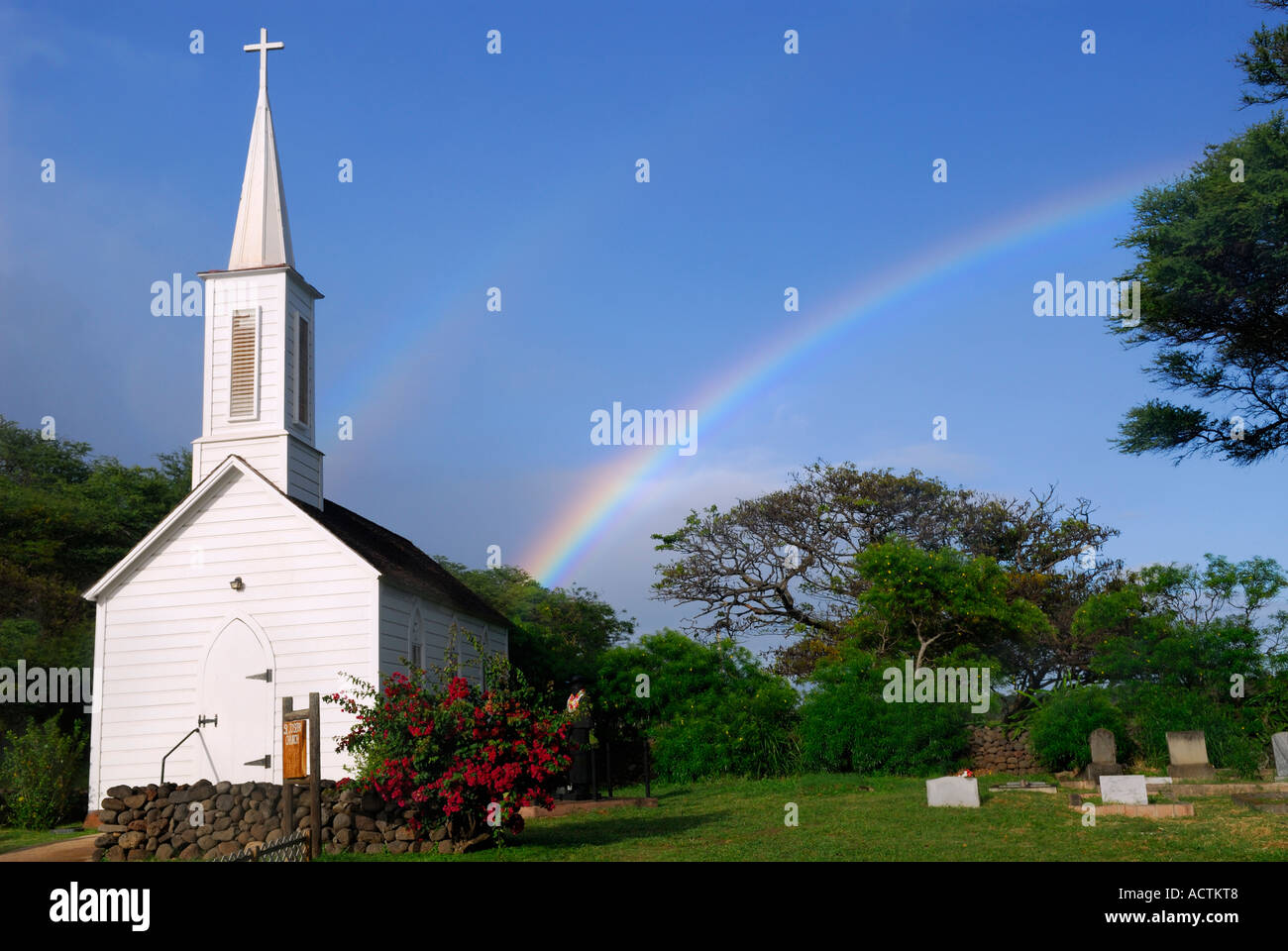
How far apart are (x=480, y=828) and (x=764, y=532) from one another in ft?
87.4

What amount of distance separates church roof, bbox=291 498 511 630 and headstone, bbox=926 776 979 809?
10584 mm

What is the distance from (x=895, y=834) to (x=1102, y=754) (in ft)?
34.3

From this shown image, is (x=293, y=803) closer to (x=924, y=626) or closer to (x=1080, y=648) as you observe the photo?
(x=924, y=626)

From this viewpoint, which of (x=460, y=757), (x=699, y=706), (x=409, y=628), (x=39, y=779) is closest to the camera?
(x=460, y=757)

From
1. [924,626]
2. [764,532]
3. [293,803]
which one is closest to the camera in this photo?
[293,803]

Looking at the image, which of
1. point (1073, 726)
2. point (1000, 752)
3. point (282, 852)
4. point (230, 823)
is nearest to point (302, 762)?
point (282, 852)

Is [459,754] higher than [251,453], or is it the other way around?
[251,453]

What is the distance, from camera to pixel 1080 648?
37.3m

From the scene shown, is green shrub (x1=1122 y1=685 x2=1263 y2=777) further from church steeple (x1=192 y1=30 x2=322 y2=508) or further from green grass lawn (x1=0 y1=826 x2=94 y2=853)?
green grass lawn (x1=0 y1=826 x2=94 y2=853)

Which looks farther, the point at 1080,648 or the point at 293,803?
the point at 1080,648

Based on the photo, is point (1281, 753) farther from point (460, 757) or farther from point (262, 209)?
point (262, 209)

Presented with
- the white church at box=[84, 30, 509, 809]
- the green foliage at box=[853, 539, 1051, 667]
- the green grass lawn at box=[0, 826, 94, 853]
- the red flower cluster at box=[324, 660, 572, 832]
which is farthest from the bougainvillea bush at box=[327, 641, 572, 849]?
the green foliage at box=[853, 539, 1051, 667]

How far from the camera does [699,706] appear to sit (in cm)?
2844
